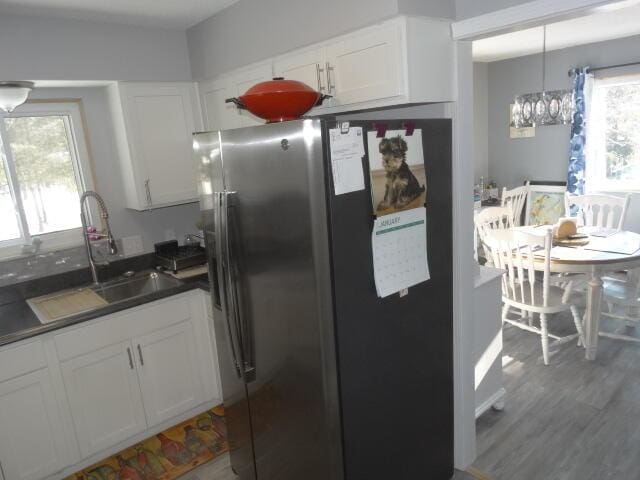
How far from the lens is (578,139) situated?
180 inches

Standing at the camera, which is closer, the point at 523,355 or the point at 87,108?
the point at 87,108

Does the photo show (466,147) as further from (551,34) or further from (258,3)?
(551,34)

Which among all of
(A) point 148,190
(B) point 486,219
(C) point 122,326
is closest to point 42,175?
(A) point 148,190

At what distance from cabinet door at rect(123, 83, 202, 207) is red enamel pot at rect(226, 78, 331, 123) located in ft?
4.07

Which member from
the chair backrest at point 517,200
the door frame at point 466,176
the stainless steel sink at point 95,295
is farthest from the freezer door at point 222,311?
the chair backrest at point 517,200

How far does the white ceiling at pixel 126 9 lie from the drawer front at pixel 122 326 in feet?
5.03

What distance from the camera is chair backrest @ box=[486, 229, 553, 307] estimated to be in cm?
295

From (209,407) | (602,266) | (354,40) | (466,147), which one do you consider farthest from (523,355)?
(354,40)

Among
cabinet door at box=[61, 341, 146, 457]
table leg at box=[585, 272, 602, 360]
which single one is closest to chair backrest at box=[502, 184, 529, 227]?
table leg at box=[585, 272, 602, 360]

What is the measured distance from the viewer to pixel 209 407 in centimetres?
272

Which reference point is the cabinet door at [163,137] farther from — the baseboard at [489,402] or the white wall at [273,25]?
the baseboard at [489,402]

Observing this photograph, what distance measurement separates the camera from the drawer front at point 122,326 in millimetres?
2166

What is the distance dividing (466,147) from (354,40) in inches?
25.0

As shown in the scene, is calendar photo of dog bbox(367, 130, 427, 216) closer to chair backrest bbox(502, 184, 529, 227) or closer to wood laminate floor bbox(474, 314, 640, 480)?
wood laminate floor bbox(474, 314, 640, 480)
